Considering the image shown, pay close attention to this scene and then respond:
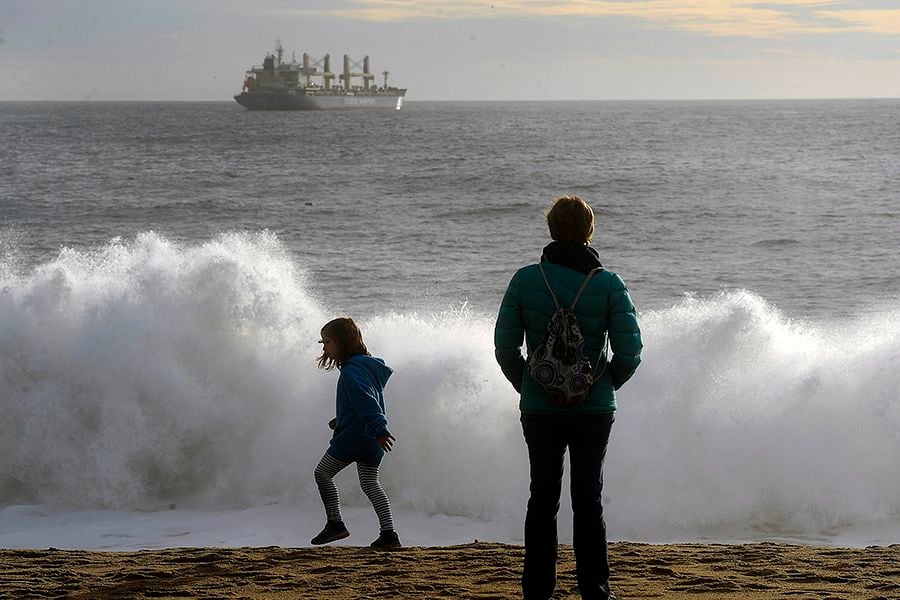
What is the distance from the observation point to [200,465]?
9539 mm

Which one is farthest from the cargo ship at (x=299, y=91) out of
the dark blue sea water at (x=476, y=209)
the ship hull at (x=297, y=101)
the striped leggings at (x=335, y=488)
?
the striped leggings at (x=335, y=488)

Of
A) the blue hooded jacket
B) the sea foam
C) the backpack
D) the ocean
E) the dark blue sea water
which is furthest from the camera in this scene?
the dark blue sea water

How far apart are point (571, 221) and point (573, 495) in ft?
3.41

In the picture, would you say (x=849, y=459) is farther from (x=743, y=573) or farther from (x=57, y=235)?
(x=57, y=235)

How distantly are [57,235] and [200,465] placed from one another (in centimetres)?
1638

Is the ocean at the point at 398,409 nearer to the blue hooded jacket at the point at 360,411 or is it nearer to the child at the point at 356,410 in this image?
the child at the point at 356,410

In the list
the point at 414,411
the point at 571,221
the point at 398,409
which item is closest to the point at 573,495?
the point at 571,221

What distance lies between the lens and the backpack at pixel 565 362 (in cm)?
378

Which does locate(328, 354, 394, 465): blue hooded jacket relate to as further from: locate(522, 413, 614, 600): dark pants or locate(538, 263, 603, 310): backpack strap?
locate(538, 263, 603, 310): backpack strap

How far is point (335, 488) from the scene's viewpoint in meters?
5.32

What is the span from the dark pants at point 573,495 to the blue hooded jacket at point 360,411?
127 centimetres

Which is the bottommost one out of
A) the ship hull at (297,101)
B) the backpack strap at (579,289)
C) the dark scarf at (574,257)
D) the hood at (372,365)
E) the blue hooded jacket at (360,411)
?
the blue hooded jacket at (360,411)

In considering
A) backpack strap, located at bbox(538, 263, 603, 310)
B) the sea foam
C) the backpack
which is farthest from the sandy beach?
the sea foam

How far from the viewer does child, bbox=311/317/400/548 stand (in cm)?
511
